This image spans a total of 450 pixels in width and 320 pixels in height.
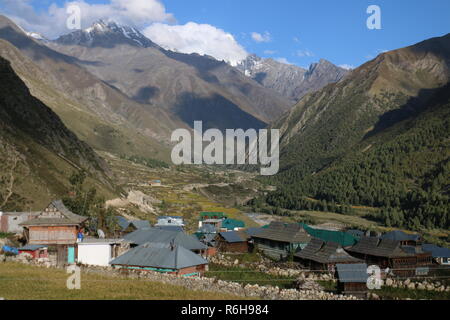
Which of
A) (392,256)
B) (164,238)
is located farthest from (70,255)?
(392,256)

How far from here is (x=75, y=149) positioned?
416ft

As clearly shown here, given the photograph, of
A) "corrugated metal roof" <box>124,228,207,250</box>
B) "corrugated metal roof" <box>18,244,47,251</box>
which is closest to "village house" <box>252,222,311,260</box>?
"corrugated metal roof" <box>124,228,207,250</box>

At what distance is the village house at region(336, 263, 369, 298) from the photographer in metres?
41.8

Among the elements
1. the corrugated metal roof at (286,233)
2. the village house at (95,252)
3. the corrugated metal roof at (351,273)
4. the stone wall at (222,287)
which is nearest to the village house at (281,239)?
the corrugated metal roof at (286,233)

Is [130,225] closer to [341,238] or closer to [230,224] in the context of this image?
[230,224]

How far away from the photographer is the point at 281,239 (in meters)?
69.1

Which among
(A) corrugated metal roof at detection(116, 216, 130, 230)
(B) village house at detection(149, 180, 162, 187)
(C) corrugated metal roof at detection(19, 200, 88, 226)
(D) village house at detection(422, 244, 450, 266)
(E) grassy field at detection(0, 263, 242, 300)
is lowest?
(D) village house at detection(422, 244, 450, 266)

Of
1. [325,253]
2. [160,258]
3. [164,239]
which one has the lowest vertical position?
[325,253]

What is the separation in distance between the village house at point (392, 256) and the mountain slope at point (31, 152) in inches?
2212

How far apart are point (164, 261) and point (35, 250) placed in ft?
50.0

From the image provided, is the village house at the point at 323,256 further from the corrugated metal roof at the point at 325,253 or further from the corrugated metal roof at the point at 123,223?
the corrugated metal roof at the point at 123,223

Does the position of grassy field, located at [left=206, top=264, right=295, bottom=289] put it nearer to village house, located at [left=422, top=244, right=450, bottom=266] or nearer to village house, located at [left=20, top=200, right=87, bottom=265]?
village house, located at [left=20, top=200, right=87, bottom=265]

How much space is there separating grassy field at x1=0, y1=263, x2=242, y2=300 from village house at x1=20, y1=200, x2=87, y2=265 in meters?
9.05

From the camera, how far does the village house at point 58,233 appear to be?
5141 cm
